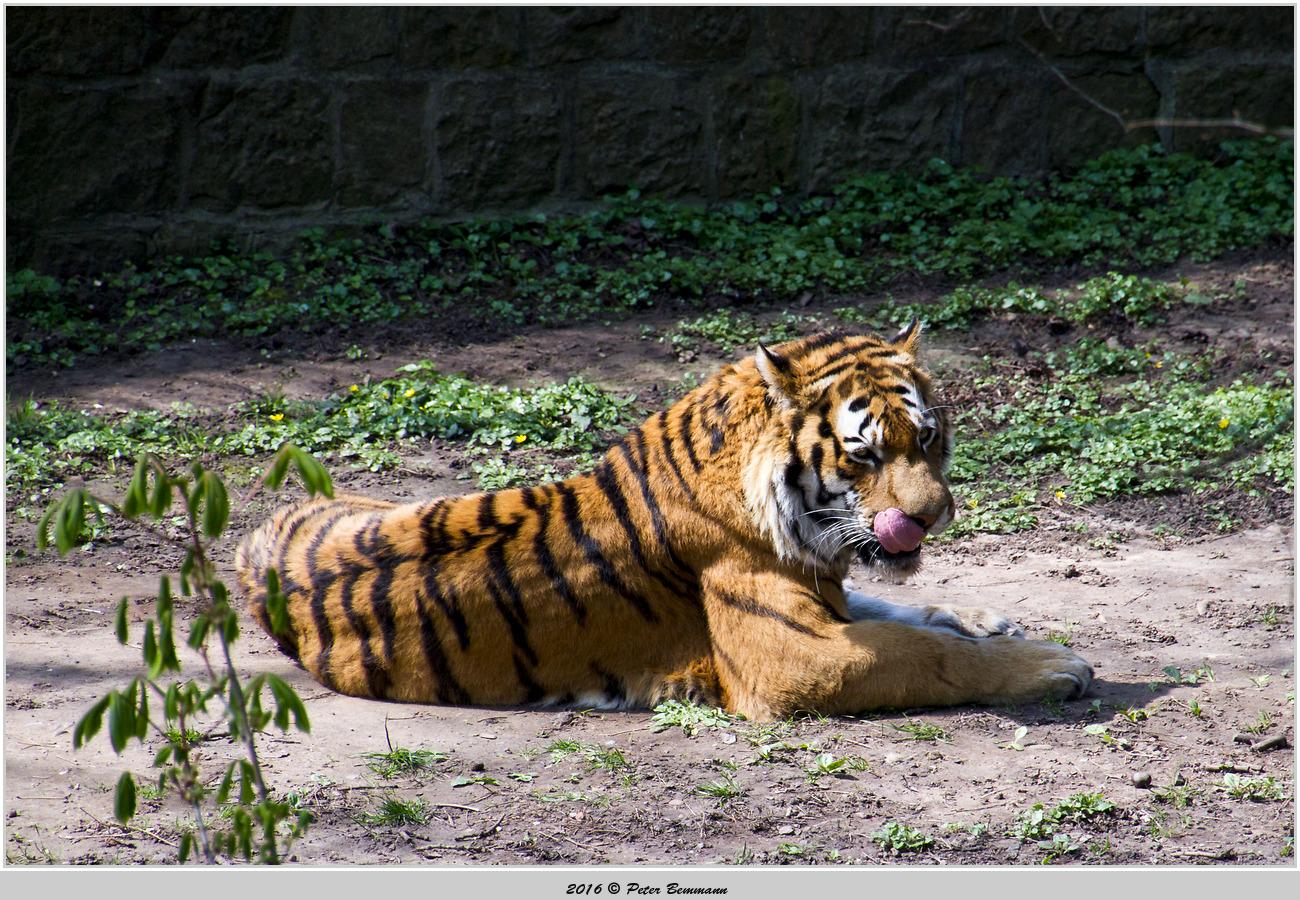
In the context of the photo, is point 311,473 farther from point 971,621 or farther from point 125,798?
point 971,621

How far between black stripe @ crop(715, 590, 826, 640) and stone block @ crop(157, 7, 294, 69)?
18.9 ft

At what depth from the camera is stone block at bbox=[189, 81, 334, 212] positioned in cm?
838

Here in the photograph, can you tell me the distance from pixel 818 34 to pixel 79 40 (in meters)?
4.60

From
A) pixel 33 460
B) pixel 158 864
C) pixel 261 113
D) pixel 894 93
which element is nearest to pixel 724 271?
pixel 894 93

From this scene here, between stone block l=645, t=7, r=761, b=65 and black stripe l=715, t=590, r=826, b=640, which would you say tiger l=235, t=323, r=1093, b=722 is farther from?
stone block l=645, t=7, r=761, b=65

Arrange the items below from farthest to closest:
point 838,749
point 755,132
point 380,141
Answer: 1. point 755,132
2. point 380,141
3. point 838,749

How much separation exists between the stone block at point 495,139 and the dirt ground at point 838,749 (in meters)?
3.81

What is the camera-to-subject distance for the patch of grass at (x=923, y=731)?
3.85m

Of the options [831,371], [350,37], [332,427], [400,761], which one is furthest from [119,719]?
[350,37]

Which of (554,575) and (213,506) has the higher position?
(213,506)

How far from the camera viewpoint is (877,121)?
8.86 m

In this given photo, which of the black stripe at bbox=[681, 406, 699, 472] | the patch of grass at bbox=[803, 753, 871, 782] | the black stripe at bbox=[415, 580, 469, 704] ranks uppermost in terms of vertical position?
the black stripe at bbox=[681, 406, 699, 472]

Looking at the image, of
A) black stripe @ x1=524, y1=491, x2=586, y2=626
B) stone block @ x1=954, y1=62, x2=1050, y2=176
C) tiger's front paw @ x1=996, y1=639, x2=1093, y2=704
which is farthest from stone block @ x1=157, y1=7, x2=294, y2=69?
tiger's front paw @ x1=996, y1=639, x2=1093, y2=704

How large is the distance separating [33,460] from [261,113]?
10.4 feet
